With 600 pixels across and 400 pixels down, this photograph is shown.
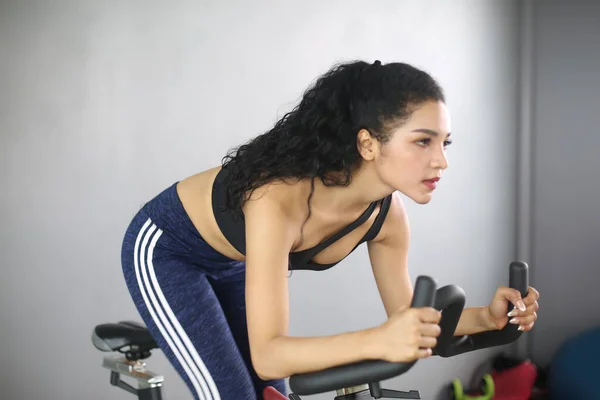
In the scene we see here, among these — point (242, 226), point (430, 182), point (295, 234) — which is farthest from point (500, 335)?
point (242, 226)

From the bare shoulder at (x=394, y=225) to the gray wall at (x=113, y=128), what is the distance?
888 mm

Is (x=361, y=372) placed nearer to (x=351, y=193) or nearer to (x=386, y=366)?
(x=386, y=366)

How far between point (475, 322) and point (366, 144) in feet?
1.23

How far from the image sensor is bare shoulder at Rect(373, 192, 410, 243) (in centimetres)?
146

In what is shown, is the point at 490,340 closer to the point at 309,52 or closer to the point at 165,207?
the point at 165,207

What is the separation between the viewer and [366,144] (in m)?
1.23

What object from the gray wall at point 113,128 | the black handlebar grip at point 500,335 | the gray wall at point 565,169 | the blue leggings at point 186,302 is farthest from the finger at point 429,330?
the gray wall at point 565,169

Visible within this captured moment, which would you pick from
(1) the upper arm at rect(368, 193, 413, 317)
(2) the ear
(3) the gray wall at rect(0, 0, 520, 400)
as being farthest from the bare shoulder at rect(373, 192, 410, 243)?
(3) the gray wall at rect(0, 0, 520, 400)

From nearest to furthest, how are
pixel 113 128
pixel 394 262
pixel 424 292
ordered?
pixel 424 292 → pixel 394 262 → pixel 113 128

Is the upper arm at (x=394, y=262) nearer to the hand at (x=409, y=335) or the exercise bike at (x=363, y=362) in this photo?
the exercise bike at (x=363, y=362)

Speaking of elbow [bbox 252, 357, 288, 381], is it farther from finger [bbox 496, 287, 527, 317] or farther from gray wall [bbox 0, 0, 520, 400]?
gray wall [bbox 0, 0, 520, 400]

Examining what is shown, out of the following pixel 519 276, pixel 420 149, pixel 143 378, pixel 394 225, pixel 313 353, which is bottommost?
pixel 143 378

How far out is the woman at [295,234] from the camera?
3.54 ft

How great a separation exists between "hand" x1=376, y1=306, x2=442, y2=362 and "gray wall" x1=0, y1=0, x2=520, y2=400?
1.25 m
